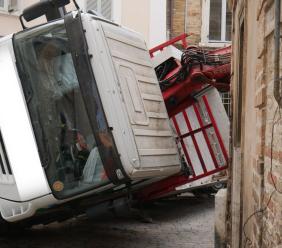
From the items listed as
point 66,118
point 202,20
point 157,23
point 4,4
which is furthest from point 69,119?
point 202,20

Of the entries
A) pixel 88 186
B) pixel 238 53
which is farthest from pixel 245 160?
pixel 88 186

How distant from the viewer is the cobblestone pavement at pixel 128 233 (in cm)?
779

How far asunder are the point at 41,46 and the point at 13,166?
4.35ft

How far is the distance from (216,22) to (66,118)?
11399mm

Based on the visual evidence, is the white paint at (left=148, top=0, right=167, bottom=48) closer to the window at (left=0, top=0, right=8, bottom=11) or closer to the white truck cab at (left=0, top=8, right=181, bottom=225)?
the window at (left=0, top=0, right=8, bottom=11)

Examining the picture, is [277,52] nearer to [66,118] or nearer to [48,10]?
[66,118]

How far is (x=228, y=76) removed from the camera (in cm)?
849

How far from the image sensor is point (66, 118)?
616 centimetres

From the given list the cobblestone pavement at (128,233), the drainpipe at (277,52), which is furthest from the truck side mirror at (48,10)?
the drainpipe at (277,52)

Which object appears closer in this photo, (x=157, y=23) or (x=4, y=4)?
(x=4, y=4)

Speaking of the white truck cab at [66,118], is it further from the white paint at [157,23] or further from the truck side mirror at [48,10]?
the white paint at [157,23]

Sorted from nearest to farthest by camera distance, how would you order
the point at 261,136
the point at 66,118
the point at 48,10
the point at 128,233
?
the point at 261,136, the point at 66,118, the point at 48,10, the point at 128,233

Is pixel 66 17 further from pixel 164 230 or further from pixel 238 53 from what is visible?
pixel 164 230

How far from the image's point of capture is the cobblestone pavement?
7.79 m
